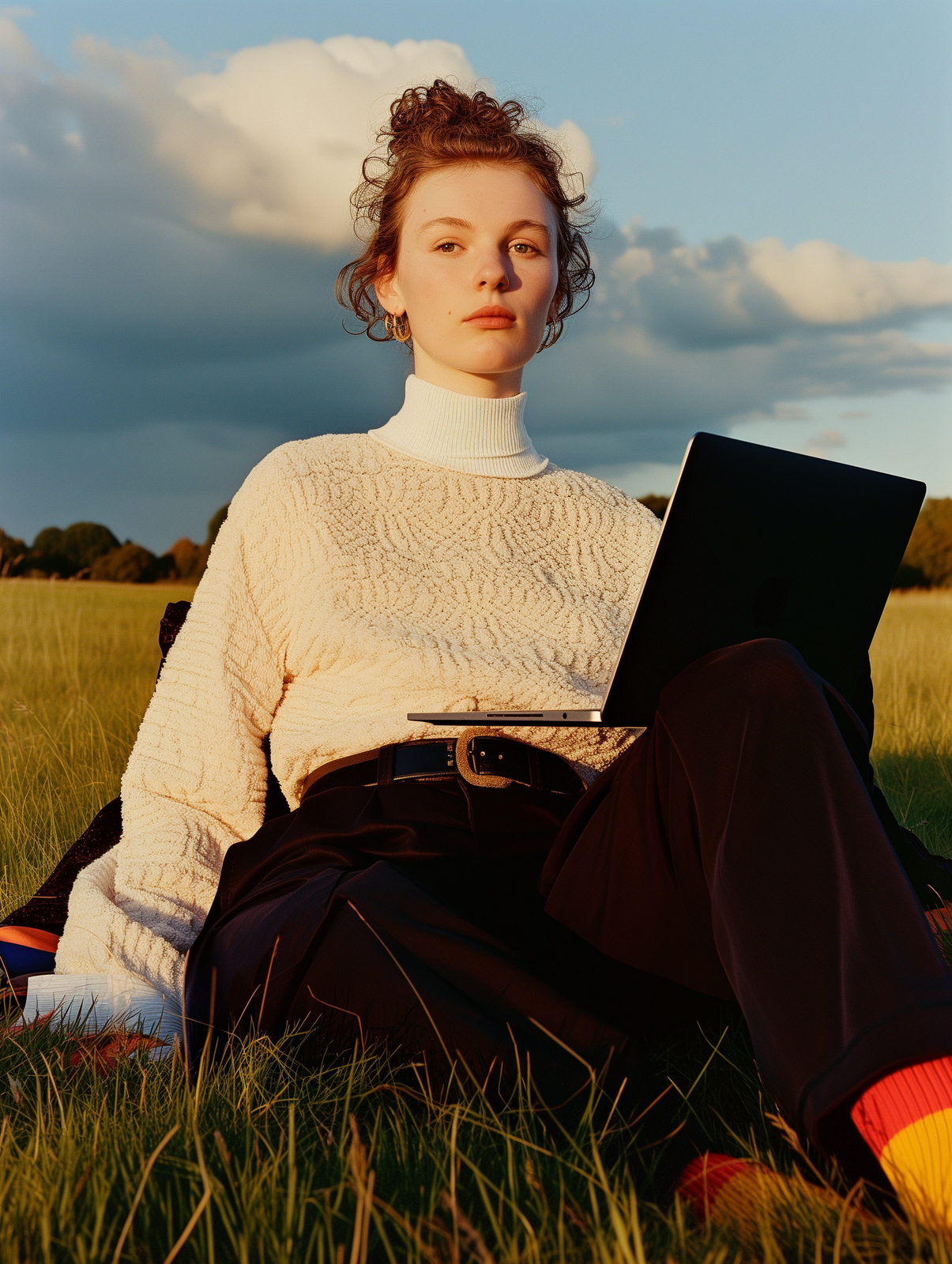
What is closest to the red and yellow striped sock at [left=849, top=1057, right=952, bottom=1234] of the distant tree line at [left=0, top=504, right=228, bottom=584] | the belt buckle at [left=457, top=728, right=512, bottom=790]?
the belt buckle at [left=457, top=728, right=512, bottom=790]

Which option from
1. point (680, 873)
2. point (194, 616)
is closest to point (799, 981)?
point (680, 873)

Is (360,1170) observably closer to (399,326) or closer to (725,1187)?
(725,1187)

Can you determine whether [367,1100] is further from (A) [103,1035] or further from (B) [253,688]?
(B) [253,688]

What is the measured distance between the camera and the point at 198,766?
219 cm

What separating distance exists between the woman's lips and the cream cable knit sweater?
13.2 inches

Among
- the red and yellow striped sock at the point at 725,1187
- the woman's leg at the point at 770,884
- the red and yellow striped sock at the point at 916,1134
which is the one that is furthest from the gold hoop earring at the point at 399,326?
the red and yellow striped sock at the point at 916,1134

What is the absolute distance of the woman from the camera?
Result: 1.21m

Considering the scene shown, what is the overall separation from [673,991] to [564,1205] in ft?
2.20

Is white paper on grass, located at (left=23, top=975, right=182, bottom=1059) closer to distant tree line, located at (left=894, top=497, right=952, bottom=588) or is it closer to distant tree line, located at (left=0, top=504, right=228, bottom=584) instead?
distant tree line, located at (left=0, top=504, right=228, bottom=584)

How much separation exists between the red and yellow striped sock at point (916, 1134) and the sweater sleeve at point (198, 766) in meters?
1.30

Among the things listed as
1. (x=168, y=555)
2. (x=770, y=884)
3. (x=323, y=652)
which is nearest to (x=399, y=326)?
(x=323, y=652)

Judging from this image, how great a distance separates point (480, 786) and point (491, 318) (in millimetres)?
1194

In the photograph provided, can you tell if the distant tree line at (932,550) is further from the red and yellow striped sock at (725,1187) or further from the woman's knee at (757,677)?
the red and yellow striped sock at (725,1187)

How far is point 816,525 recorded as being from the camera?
175cm
